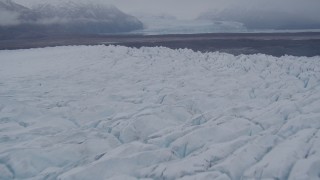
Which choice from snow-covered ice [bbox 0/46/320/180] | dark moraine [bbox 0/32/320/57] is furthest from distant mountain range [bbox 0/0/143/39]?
snow-covered ice [bbox 0/46/320/180]

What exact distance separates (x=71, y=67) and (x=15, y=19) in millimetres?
71771

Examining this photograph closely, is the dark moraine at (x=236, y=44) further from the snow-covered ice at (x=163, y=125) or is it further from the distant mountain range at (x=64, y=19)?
the distant mountain range at (x=64, y=19)

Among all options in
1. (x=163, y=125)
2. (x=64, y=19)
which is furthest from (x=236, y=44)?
(x=64, y=19)

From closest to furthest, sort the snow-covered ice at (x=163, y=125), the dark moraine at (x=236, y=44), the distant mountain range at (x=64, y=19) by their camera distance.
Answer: the snow-covered ice at (x=163, y=125) < the dark moraine at (x=236, y=44) < the distant mountain range at (x=64, y=19)

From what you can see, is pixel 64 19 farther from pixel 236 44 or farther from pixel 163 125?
pixel 163 125

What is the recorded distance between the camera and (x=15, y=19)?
7500 cm

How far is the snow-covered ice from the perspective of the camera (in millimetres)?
4000

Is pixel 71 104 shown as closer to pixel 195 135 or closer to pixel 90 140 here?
pixel 90 140

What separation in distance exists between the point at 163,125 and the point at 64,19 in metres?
85.1

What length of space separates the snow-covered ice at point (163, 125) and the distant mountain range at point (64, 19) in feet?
211

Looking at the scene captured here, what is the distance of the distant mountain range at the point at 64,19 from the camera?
73412 millimetres

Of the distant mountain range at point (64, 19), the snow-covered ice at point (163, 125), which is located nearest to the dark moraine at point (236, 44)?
the snow-covered ice at point (163, 125)

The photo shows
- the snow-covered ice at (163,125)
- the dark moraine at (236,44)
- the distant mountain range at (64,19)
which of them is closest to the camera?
the snow-covered ice at (163,125)

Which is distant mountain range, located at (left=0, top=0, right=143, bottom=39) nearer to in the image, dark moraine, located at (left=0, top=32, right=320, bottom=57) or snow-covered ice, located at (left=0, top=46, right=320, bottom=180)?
dark moraine, located at (left=0, top=32, right=320, bottom=57)
